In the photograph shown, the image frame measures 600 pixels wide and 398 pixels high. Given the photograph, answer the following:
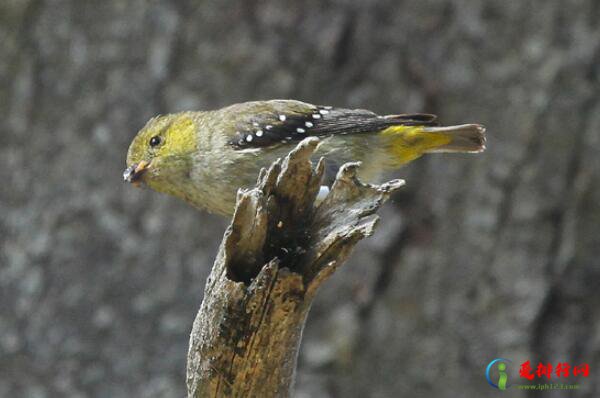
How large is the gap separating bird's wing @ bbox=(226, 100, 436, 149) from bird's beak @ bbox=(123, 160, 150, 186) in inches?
18.3

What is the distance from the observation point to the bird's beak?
4898 mm

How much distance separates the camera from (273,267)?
3.50 meters

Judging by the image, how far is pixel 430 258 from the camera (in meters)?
6.21

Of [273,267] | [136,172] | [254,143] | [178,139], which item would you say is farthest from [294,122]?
[273,267]

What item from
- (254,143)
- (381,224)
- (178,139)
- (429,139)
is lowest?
(381,224)

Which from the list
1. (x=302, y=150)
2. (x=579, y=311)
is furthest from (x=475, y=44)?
(x=302, y=150)

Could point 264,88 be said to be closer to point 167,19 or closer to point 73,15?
point 167,19

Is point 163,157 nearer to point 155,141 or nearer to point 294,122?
point 155,141

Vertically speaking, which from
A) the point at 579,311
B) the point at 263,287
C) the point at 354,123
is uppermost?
the point at 354,123

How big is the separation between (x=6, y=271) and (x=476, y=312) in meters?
3.04

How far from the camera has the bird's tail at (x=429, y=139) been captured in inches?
200

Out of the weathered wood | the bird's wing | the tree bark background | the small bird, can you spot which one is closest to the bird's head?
the small bird

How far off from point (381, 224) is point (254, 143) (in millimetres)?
1541

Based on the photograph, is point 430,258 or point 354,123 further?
point 430,258
